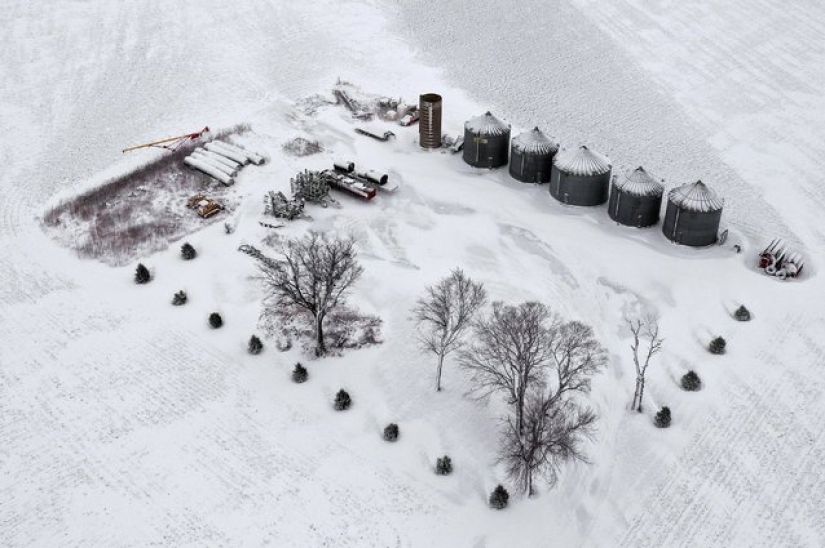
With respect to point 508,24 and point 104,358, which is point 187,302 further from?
point 508,24

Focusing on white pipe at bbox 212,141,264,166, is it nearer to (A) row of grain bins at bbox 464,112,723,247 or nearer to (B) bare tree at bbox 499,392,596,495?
(A) row of grain bins at bbox 464,112,723,247

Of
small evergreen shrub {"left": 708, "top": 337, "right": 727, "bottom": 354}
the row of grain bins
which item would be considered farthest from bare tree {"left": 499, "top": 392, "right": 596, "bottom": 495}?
the row of grain bins

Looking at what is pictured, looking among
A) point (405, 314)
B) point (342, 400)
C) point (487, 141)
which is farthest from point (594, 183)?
point (342, 400)

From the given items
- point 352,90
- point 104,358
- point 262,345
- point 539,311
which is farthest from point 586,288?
point 352,90

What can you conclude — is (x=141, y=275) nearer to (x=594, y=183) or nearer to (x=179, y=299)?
(x=179, y=299)

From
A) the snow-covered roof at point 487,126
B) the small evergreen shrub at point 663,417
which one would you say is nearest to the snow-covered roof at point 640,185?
the snow-covered roof at point 487,126
